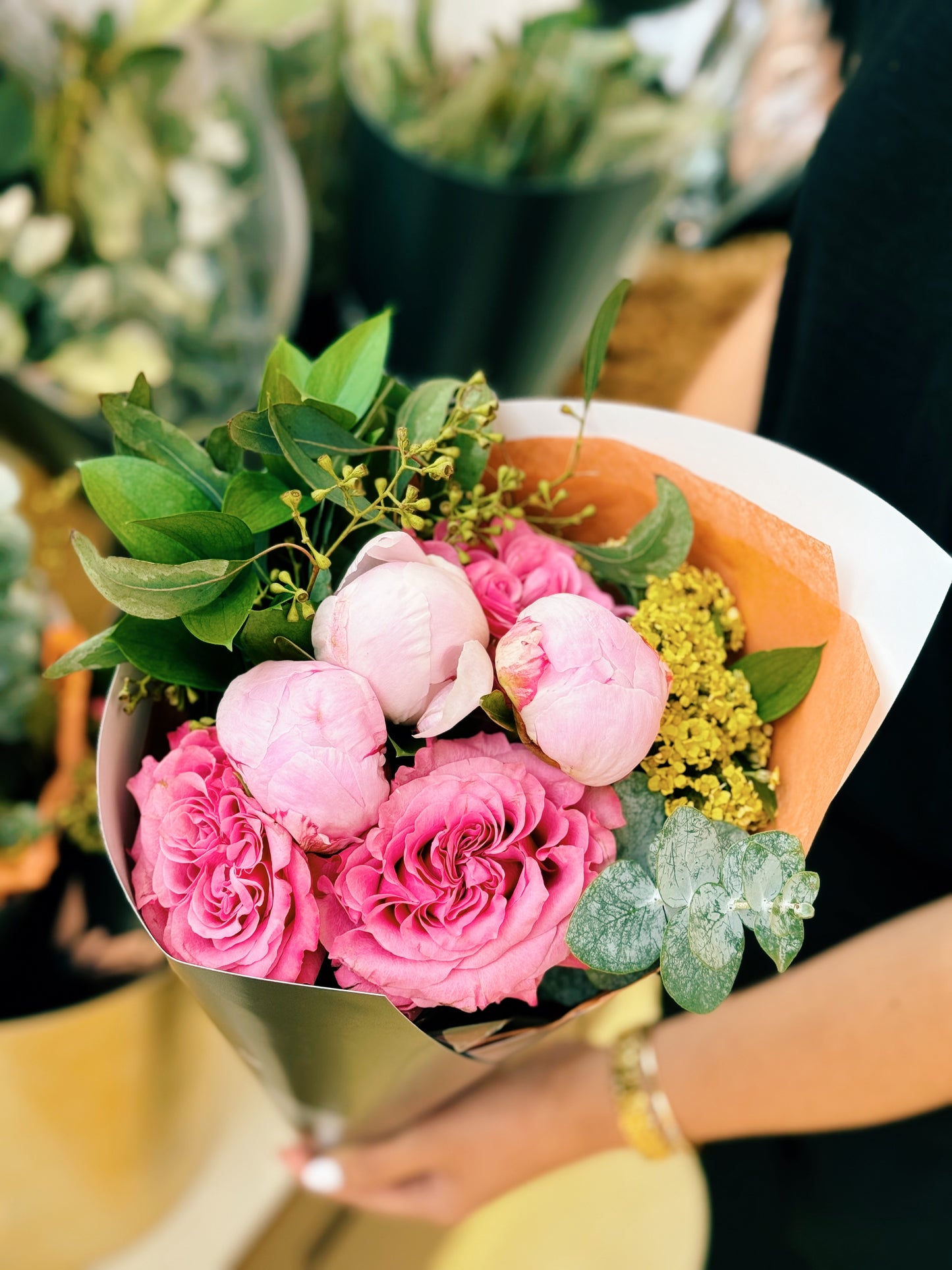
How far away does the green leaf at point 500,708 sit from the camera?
0.35 metres

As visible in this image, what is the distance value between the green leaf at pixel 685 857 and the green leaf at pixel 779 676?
9 cm

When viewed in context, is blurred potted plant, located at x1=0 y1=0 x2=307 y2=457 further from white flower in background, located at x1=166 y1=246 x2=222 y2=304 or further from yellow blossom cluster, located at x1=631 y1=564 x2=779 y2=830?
yellow blossom cluster, located at x1=631 y1=564 x2=779 y2=830

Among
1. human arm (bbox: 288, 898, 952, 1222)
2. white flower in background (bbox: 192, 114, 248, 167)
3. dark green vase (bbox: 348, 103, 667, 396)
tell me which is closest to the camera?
human arm (bbox: 288, 898, 952, 1222)

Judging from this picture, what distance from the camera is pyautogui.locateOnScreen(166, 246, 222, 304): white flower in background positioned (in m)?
1.15

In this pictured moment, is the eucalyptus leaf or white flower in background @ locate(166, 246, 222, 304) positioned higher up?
the eucalyptus leaf

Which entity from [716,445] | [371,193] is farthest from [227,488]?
[371,193]

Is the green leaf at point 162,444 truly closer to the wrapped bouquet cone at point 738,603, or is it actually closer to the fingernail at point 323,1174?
the wrapped bouquet cone at point 738,603

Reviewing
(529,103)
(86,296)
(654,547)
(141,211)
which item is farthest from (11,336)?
(654,547)

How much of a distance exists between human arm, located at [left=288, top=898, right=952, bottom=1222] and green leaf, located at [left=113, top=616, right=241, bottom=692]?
0.43 m

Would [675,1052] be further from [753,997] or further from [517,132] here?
[517,132]

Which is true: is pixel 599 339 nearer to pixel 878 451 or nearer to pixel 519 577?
pixel 519 577

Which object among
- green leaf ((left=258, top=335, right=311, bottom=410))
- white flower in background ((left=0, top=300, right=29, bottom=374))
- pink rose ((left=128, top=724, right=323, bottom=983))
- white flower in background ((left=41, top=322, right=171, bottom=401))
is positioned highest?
green leaf ((left=258, top=335, right=311, bottom=410))

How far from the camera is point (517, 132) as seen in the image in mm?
1220

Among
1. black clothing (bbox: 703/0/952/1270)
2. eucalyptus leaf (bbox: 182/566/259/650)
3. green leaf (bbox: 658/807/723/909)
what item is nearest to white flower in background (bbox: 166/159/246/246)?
black clothing (bbox: 703/0/952/1270)
